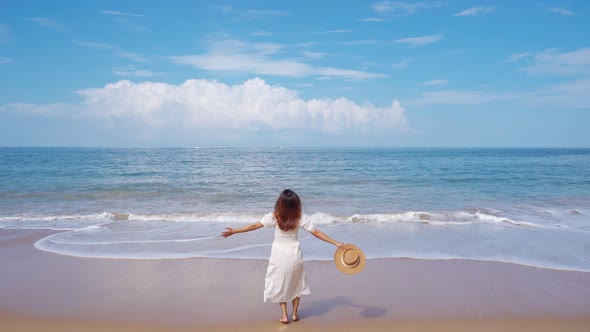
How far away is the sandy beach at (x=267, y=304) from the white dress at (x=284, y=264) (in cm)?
43

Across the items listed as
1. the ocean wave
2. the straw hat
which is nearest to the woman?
the straw hat

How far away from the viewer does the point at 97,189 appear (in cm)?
1988

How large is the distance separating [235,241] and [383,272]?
3662 mm

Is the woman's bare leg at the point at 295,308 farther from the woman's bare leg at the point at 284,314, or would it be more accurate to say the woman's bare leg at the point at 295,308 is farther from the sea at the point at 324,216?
the sea at the point at 324,216

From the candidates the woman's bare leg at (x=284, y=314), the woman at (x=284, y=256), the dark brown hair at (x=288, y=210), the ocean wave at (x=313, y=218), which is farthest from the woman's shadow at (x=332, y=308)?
the ocean wave at (x=313, y=218)

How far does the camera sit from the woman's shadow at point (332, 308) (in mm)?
5168

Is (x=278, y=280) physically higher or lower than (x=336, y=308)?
higher

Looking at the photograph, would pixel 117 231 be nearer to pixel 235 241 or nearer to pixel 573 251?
pixel 235 241

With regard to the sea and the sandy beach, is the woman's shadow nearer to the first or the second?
the sandy beach

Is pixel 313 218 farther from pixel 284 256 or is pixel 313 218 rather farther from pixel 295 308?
→ pixel 284 256

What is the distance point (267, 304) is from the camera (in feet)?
18.1

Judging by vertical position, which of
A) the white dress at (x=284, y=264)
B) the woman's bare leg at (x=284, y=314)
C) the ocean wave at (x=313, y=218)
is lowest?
the ocean wave at (x=313, y=218)

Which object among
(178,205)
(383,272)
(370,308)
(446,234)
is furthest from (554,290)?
(178,205)

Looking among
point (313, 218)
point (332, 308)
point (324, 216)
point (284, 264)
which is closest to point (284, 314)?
point (284, 264)
